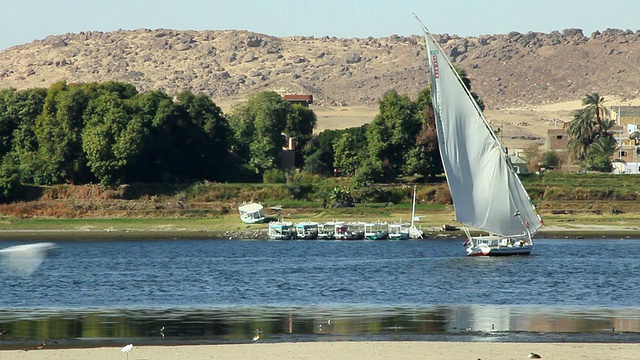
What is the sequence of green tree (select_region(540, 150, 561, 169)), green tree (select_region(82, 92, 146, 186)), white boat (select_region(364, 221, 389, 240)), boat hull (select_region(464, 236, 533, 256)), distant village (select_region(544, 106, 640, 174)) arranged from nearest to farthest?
boat hull (select_region(464, 236, 533, 256))
white boat (select_region(364, 221, 389, 240))
green tree (select_region(82, 92, 146, 186))
distant village (select_region(544, 106, 640, 174))
green tree (select_region(540, 150, 561, 169))

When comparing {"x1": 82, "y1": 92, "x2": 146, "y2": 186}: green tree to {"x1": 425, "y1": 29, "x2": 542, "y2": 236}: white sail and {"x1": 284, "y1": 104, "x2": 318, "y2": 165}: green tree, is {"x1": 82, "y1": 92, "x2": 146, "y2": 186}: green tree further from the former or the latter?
{"x1": 425, "y1": 29, "x2": 542, "y2": 236}: white sail

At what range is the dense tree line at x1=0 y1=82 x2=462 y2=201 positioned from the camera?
92000mm

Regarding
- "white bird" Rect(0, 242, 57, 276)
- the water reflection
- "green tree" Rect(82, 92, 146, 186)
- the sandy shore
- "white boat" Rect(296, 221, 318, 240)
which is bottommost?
"white bird" Rect(0, 242, 57, 276)

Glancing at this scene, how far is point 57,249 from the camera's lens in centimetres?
7262

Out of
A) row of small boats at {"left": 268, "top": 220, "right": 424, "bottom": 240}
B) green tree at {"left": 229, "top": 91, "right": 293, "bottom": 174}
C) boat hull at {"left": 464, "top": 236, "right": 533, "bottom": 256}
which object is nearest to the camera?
boat hull at {"left": 464, "top": 236, "right": 533, "bottom": 256}

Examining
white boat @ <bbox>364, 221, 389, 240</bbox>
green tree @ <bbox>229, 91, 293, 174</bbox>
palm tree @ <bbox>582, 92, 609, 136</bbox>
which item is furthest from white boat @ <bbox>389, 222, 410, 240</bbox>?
palm tree @ <bbox>582, 92, 609, 136</bbox>

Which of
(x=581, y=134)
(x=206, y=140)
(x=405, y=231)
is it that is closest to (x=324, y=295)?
(x=405, y=231)

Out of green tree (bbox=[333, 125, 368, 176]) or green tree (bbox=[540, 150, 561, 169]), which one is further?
green tree (bbox=[540, 150, 561, 169])

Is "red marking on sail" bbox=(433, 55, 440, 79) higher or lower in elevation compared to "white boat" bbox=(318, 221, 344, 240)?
higher

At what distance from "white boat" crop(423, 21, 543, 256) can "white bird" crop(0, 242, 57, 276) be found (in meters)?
21.4

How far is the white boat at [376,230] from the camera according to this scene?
7894 cm

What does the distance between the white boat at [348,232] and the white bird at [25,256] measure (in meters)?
18.5

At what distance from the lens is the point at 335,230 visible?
80500 mm

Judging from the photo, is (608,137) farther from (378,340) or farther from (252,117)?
(378,340)
